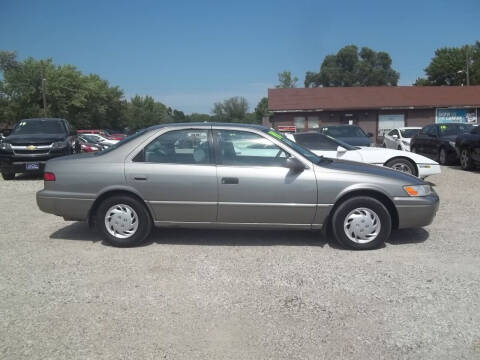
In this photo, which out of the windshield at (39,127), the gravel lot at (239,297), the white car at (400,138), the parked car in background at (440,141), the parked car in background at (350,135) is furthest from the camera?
the white car at (400,138)

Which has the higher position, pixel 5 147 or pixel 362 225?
pixel 5 147

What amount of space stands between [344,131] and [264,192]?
8.58m

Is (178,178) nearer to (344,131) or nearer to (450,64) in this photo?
(344,131)

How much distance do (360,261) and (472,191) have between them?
5522 mm

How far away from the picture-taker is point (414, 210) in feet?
16.0

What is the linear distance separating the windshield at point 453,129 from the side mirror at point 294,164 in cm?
1067

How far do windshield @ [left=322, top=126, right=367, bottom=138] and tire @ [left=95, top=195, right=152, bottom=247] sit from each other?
28.7ft

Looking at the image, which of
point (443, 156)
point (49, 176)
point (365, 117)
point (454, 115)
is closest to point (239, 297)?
point (49, 176)

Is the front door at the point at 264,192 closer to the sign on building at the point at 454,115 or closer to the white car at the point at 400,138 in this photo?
A: the white car at the point at 400,138

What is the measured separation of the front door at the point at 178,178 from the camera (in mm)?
4859

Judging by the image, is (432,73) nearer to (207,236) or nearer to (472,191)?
(472,191)

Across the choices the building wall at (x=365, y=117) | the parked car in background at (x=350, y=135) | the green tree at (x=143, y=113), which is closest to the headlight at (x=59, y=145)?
the parked car in background at (x=350, y=135)

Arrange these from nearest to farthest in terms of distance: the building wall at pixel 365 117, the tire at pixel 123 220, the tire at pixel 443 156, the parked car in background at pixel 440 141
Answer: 1. the tire at pixel 123 220
2. the parked car in background at pixel 440 141
3. the tire at pixel 443 156
4. the building wall at pixel 365 117

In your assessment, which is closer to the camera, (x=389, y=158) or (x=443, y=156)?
(x=389, y=158)
